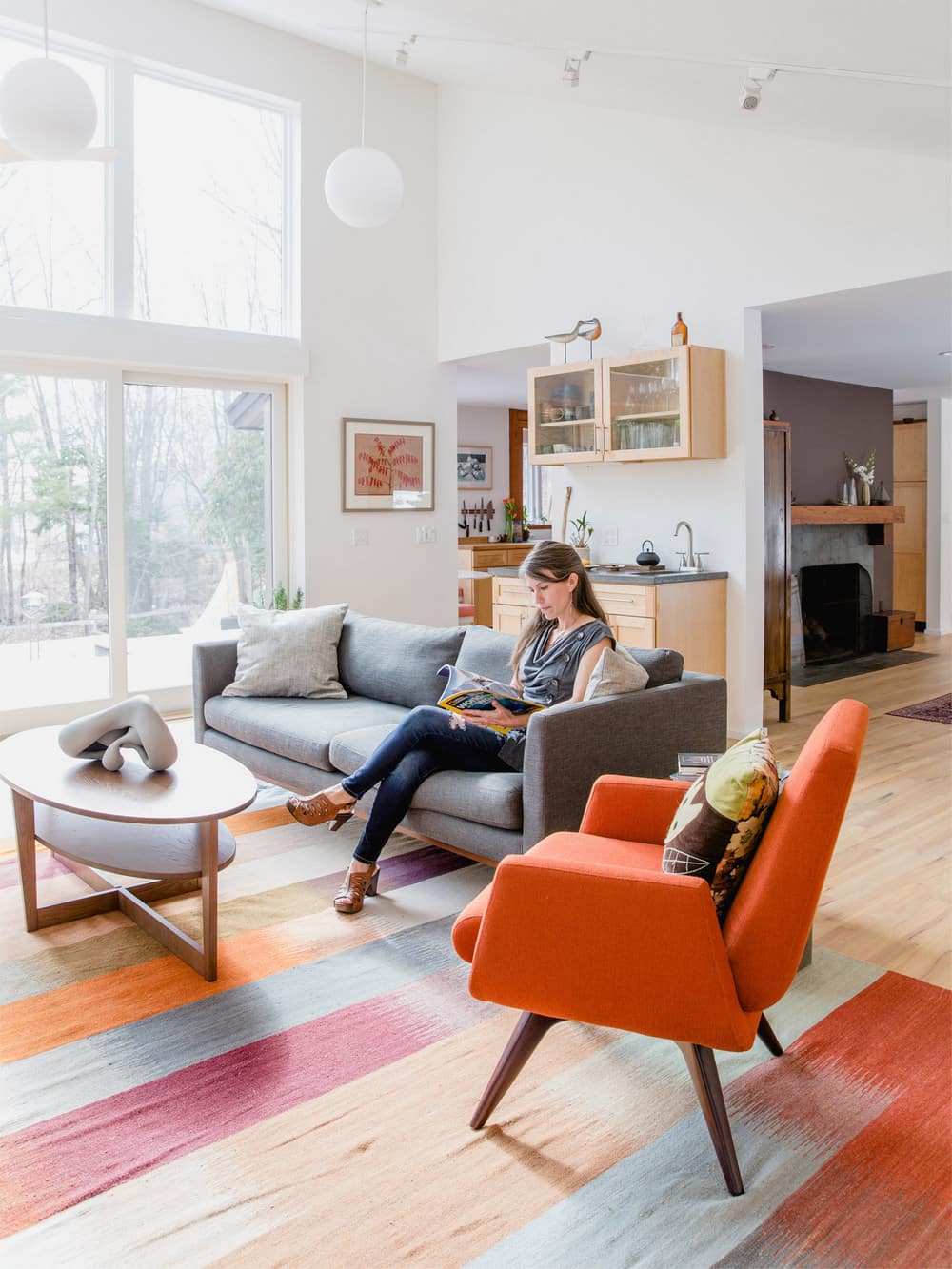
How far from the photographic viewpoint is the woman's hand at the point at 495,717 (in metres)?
3.15

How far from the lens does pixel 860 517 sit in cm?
806

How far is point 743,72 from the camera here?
138 inches

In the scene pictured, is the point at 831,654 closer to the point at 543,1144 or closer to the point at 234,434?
the point at 234,434

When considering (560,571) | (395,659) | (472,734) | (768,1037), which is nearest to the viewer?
(768,1037)

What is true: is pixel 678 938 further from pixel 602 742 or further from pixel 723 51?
pixel 723 51

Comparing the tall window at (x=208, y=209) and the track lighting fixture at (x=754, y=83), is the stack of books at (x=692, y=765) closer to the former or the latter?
the track lighting fixture at (x=754, y=83)

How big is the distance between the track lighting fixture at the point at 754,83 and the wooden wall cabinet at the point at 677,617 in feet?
7.35

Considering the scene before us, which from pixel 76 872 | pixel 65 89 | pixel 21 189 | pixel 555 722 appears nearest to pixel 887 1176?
pixel 555 722

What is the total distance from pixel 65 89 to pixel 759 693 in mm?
4208

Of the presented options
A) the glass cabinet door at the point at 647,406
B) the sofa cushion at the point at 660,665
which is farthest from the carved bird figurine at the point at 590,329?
the sofa cushion at the point at 660,665

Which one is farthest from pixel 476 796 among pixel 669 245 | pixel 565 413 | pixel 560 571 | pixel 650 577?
pixel 669 245

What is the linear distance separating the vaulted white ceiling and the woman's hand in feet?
6.97

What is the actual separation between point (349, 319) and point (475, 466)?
13.9ft

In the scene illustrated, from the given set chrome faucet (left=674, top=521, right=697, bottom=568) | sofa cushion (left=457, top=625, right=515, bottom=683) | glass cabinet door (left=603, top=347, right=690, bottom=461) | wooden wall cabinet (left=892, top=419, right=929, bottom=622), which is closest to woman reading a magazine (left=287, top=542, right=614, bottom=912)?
sofa cushion (left=457, top=625, right=515, bottom=683)
